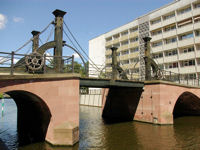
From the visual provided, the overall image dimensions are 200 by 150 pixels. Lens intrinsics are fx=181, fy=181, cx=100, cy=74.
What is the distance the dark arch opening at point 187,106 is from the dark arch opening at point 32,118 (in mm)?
19111

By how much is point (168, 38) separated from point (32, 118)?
34.5 metres

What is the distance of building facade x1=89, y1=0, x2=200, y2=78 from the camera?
3456cm

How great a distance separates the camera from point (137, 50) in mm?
47000

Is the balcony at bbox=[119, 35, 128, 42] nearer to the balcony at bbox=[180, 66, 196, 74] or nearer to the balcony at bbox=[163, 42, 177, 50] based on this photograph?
the balcony at bbox=[163, 42, 177, 50]

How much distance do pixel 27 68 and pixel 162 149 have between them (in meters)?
9.41

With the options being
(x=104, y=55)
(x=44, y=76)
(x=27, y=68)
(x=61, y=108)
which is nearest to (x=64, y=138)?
(x=61, y=108)

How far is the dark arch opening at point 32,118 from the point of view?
11.1 m

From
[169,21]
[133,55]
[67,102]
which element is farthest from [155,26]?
[67,102]

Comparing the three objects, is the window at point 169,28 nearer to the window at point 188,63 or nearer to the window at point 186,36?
the window at point 186,36

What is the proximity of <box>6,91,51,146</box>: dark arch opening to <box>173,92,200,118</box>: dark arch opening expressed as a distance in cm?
1911

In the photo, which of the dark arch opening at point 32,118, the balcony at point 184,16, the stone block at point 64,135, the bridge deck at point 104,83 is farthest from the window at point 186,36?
the stone block at point 64,135

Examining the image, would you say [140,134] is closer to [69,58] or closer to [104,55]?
[69,58]

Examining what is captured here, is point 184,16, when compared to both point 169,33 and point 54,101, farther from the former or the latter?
point 54,101

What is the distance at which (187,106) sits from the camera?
26406 mm
